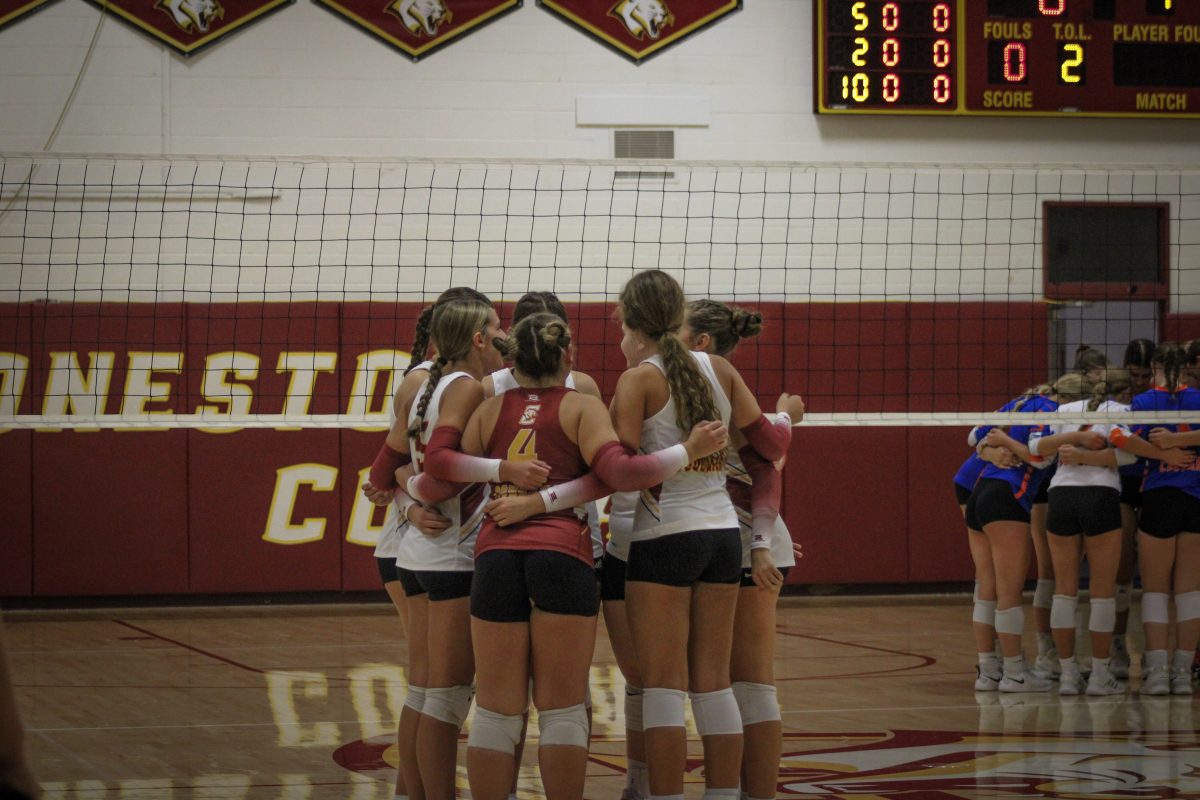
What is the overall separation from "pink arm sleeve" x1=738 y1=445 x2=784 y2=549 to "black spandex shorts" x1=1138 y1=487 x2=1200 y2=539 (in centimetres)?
305

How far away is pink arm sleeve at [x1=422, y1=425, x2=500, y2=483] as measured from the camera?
3.76 m

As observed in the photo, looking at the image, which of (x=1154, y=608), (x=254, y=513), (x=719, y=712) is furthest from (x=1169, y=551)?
(x=254, y=513)

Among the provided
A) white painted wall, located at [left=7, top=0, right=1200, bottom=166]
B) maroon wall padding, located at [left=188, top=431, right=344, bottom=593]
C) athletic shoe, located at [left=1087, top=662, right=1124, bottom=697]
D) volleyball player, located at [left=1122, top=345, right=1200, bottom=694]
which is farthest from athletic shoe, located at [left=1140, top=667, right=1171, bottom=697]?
maroon wall padding, located at [left=188, top=431, right=344, bottom=593]

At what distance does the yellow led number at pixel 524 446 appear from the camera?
3762 millimetres

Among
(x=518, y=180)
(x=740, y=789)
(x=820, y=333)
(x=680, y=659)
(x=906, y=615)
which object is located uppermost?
(x=518, y=180)

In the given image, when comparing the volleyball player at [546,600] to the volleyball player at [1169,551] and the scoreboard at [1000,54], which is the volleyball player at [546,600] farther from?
the scoreboard at [1000,54]

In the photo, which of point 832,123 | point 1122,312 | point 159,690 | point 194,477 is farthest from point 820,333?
point 159,690

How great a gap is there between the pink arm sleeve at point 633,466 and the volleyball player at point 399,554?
554 mm

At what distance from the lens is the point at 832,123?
35.7 ft

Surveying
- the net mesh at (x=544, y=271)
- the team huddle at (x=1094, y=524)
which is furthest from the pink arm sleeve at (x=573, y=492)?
the net mesh at (x=544, y=271)

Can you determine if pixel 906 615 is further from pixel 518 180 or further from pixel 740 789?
pixel 740 789

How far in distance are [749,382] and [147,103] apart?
197 inches

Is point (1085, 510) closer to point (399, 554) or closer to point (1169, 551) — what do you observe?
point (1169, 551)

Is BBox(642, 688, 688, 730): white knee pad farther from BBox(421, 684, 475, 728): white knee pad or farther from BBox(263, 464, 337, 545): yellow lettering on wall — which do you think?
BBox(263, 464, 337, 545): yellow lettering on wall
